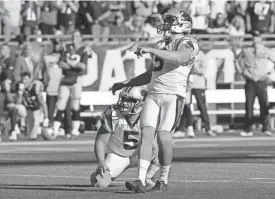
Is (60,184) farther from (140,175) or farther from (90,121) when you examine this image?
(90,121)

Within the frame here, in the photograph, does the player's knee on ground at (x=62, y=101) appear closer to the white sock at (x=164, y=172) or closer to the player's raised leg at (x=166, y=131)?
the player's raised leg at (x=166, y=131)

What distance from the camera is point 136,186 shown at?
9906 mm

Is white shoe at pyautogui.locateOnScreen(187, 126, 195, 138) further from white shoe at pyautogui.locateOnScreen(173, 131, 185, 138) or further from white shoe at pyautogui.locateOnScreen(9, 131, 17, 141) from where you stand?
white shoe at pyautogui.locateOnScreen(9, 131, 17, 141)

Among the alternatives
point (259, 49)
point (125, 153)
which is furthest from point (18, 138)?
point (125, 153)

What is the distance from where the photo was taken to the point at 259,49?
76.2 ft

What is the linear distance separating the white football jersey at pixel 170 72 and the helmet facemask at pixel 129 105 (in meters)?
0.37

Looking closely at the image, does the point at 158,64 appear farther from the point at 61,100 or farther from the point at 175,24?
the point at 61,100

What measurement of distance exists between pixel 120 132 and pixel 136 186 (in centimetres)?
120

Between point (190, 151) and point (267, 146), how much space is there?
74.9 inches

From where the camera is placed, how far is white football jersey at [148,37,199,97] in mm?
10305

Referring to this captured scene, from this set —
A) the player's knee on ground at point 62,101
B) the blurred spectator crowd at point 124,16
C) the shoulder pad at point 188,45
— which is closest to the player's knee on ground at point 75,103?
the player's knee on ground at point 62,101

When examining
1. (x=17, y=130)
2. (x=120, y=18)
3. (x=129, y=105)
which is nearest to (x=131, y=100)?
(x=129, y=105)

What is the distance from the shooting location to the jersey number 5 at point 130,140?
1095 centimetres

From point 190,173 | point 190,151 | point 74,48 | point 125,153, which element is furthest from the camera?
point 74,48
